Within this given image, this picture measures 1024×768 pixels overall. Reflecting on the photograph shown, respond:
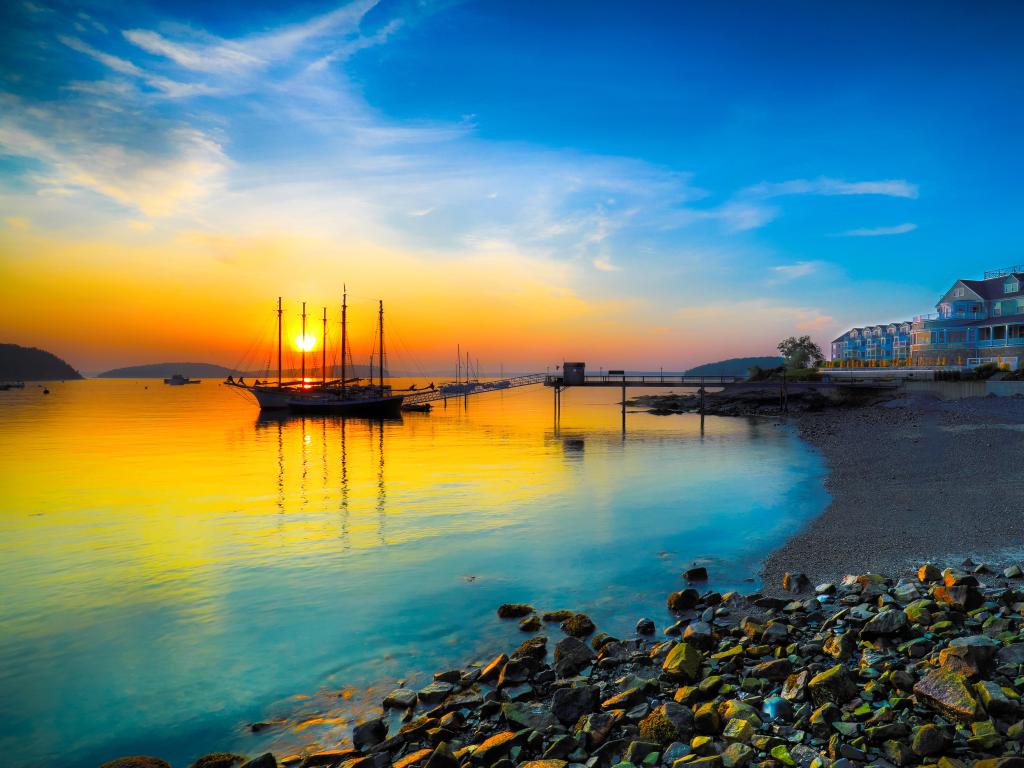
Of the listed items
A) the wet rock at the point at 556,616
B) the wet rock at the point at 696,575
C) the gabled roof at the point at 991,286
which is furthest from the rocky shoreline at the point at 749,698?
the gabled roof at the point at 991,286

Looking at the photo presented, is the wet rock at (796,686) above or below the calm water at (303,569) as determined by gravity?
above

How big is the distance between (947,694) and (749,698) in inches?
79.4

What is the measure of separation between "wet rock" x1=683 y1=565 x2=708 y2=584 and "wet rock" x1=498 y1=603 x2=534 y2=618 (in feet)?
13.0

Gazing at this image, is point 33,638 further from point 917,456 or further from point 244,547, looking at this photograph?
point 917,456

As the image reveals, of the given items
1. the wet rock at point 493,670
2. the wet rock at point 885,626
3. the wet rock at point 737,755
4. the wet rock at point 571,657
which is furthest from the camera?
the wet rock at point 493,670

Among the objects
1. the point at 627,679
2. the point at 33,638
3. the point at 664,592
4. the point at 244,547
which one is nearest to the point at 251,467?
the point at 244,547

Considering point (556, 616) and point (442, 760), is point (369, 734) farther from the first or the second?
Answer: point (556, 616)

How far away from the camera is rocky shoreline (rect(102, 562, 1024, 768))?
602cm

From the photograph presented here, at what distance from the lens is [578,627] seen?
34.8ft

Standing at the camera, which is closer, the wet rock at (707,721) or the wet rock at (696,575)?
the wet rock at (707,721)

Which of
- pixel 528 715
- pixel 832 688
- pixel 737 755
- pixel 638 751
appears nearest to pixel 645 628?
pixel 528 715

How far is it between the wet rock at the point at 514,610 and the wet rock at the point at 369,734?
14.4ft

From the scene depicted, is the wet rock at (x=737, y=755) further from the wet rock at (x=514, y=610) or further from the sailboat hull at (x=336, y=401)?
the sailboat hull at (x=336, y=401)

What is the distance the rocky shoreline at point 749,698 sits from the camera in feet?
19.8
